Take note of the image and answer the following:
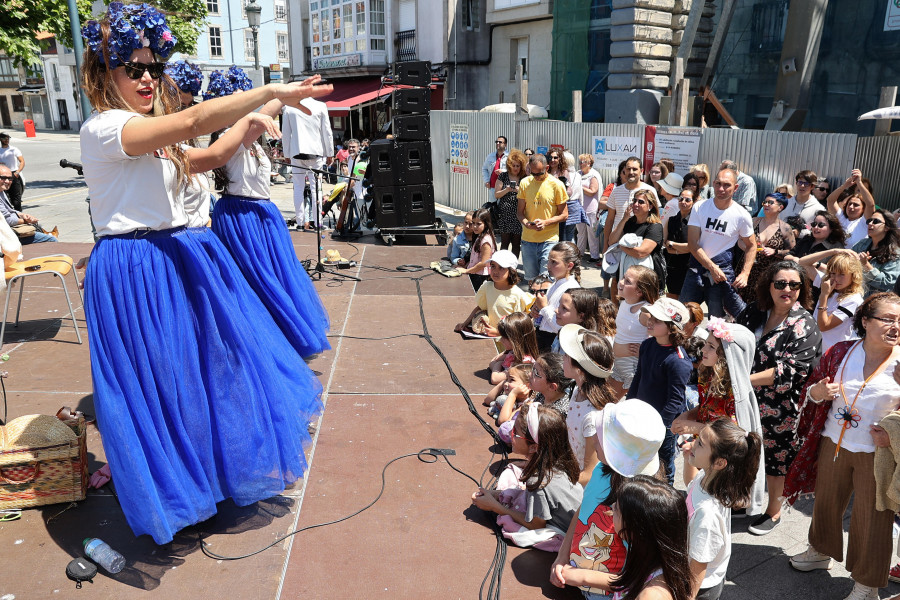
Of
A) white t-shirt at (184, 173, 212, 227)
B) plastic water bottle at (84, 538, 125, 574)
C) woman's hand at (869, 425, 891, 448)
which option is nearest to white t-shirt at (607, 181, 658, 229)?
woman's hand at (869, 425, 891, 448)

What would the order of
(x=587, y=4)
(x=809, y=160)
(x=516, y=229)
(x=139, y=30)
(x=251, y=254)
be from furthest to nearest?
1. (x=587, y=4)
2. (x=516, y=229)
3. (x=809, y=160)
4. (x=251, y=254)
5. (x=139, y=30)

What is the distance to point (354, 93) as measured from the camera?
2564 cm

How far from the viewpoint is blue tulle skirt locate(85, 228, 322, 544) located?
2838 mm

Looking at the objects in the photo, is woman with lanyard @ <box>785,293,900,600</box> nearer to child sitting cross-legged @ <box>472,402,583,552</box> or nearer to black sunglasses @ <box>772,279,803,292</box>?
black sunglasses @ <box>772,279,803,292</box>

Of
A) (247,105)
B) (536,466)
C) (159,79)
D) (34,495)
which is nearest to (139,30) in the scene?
(159,79)

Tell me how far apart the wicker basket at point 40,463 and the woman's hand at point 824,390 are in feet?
11.3

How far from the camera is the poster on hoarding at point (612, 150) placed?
983 cm

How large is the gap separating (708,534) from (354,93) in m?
25.0

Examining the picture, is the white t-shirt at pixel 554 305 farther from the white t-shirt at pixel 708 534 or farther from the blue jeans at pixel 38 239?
the blue jeans at pixel 38 239

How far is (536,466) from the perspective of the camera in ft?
10.9

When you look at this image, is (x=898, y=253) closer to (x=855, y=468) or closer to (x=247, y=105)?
(x=855, y=468)

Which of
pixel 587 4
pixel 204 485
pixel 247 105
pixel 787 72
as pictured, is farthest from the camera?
pixel 587 4

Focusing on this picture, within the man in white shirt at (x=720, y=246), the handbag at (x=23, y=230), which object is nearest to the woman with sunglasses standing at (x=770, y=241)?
the man in white shirt at (x=720, y=246)

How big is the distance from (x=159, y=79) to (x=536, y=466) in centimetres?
247
